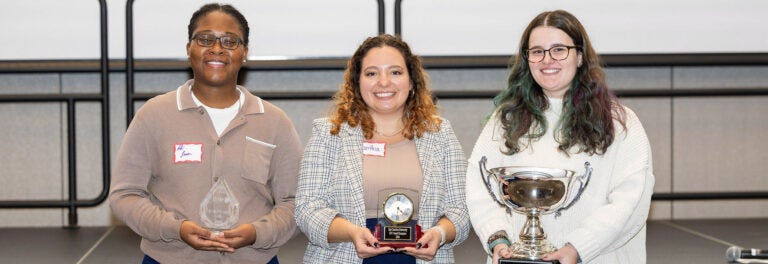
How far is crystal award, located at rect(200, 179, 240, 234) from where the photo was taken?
7.15ft

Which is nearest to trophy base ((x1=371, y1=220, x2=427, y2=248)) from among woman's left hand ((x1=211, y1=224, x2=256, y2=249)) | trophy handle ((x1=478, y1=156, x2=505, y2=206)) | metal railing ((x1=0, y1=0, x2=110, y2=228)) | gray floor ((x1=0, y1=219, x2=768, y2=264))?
trophy handle ((x1=478, y1=156, x2=505, y2=206))

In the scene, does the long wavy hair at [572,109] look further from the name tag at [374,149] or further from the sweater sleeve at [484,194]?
the name tag at [374,149]

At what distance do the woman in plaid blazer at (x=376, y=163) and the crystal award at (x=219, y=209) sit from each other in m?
0.19

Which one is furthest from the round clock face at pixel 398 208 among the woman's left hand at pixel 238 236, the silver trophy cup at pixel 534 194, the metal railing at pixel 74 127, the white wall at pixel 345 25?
the metal railing at pixel 74 127

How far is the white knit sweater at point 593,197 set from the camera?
2.02 meters

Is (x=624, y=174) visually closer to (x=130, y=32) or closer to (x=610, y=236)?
(x=610, y=236)

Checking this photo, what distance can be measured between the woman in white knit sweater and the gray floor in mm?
1947

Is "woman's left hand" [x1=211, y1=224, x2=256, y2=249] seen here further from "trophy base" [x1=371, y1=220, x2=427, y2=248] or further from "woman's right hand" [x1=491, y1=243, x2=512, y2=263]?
"woman's right hand" [x1=491, y1=243, x2=512, y2=263]

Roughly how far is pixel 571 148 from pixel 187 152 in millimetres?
961

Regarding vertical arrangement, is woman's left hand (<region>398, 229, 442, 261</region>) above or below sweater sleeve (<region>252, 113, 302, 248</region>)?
below

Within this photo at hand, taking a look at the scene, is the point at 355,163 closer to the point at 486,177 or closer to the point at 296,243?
the point at 486,177

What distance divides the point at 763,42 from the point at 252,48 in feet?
9.87

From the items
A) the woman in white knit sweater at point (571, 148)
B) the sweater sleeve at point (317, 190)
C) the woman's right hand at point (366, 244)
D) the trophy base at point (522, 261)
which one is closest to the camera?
the trophy base at point (522, 261)

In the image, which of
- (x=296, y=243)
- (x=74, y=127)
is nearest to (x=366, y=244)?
(x=296, y=243)
